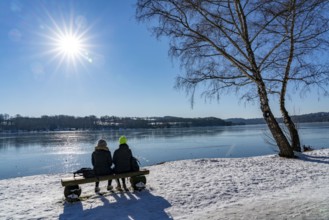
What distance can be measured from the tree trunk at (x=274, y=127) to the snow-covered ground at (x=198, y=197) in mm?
1845

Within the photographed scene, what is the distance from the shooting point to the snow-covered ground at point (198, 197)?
17.2 ft

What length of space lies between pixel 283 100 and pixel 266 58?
198 cm

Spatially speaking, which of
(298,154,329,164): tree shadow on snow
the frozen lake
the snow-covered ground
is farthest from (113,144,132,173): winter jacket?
the frozen lake

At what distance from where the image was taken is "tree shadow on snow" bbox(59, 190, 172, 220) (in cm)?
524

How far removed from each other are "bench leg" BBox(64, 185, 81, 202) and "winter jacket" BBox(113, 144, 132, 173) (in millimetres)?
1088

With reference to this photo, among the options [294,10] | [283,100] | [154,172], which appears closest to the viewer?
[154,172]

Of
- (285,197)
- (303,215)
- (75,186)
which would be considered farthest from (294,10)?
(75,186)

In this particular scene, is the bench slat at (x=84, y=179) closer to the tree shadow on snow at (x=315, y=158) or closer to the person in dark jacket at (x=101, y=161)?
the person in dark jacket at (x=101, y=161)

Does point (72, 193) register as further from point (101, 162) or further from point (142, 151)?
point (142, 151)

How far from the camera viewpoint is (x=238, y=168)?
905cm

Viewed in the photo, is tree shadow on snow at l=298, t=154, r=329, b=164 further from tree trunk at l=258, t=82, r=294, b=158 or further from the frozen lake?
the frozen lake

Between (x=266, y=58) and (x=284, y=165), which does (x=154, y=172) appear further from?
(x=266, y=58)

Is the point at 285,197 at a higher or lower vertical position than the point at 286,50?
lower

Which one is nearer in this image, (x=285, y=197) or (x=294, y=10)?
(x=285, y=197)
